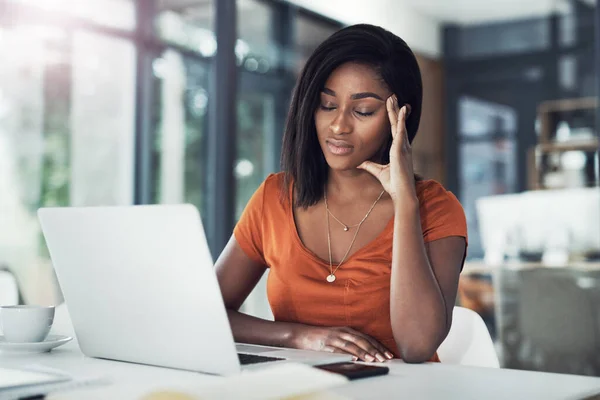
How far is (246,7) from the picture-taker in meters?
6.12

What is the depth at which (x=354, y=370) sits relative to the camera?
1.00 meters

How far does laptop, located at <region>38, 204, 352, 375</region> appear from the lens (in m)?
0.93

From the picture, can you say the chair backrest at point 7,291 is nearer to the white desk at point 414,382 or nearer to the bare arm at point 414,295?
the white desk at point 414,382

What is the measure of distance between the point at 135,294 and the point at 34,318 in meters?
0.33

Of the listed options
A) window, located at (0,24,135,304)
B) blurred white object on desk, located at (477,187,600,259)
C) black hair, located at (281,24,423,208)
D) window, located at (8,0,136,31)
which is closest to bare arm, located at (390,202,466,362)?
black hair, located at (281,24,423,208)

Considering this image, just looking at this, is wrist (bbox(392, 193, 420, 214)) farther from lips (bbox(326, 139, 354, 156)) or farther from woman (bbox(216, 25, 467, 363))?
lips (bbox(326, 139, 354, 156))

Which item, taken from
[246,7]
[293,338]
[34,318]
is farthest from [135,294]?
[246,7]

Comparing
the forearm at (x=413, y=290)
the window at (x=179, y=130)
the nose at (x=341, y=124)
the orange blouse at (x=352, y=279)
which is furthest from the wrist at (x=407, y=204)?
the window at (x=179, y=130)

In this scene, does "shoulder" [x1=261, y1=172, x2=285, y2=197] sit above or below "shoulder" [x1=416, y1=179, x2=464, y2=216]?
above

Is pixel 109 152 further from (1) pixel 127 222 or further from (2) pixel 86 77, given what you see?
(1) pixel 127 222

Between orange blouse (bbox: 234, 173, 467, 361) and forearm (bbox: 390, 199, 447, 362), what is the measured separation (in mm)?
120

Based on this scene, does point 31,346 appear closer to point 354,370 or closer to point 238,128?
point 354,370

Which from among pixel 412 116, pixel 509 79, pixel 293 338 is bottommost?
pixel 293 338

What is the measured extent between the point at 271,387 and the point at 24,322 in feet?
2.42
